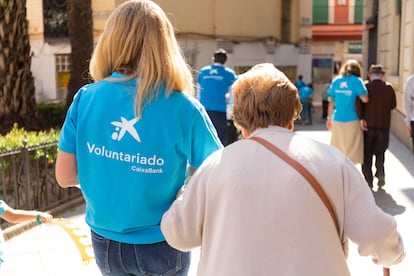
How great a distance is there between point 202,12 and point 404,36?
29.9ft

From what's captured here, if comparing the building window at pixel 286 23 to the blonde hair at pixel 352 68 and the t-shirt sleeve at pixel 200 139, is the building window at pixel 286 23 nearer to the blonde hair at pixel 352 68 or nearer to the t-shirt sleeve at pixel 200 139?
the blonde hair at pixel 352 68

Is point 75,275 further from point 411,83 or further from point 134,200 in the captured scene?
point 411,83

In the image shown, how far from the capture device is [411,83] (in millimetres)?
8211

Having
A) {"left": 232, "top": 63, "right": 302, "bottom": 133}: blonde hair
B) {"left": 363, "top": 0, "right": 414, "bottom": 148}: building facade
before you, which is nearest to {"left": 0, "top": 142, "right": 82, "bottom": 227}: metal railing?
{"left": 232, "top": 63, "right": 302, "bottom": 133}: blonde hair

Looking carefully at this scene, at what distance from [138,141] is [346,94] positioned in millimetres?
6255

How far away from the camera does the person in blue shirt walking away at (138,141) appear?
2477 mm

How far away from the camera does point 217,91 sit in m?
9.66

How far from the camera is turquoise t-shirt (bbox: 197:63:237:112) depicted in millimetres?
9695

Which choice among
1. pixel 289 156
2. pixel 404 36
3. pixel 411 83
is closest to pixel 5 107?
pixel 411 83

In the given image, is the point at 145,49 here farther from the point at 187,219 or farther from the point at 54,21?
the point at 54,21

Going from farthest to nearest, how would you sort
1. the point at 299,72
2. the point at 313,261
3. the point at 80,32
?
the point at 299,72 < the point at 80,32 < the point at 313,261

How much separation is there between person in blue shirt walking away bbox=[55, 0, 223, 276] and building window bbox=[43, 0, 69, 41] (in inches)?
804

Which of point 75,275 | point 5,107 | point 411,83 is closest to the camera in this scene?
point 75,275

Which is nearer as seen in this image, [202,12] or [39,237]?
[39,237]
